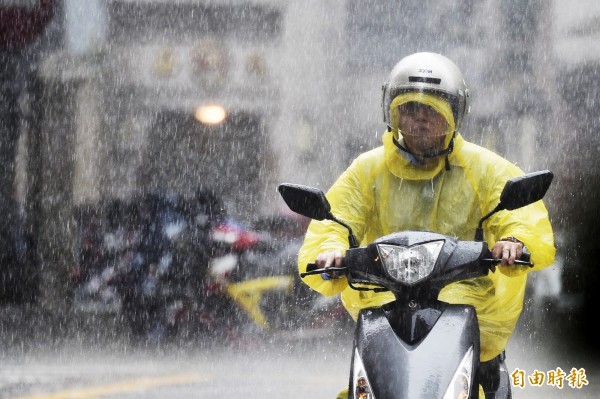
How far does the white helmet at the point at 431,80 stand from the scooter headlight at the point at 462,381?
1068 millimetres

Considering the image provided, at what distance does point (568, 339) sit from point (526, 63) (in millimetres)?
4798

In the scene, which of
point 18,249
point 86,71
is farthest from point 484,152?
point 86,71

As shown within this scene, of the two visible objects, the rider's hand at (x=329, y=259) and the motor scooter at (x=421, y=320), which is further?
the rider's hand at (x=329, y=259)

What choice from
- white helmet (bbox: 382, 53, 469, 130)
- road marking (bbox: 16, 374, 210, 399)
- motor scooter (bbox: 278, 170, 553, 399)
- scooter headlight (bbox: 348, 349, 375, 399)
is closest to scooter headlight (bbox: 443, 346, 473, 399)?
motor scooter (bbox: 278, 170, 553, 399)

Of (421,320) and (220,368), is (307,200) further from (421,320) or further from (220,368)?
(220,368)

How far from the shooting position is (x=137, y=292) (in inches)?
437

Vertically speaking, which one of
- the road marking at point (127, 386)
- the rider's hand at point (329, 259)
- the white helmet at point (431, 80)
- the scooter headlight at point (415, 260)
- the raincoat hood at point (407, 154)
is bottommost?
the road marking at point (127, 386)

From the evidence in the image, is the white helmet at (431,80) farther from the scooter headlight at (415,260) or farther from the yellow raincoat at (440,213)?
the scooter headlight at (415,260)

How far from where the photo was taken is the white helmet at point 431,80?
3.68 m

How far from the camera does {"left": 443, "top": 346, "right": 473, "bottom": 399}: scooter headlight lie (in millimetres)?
2879

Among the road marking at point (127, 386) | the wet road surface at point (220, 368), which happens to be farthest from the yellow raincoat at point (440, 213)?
the road marking at point (127, 386)

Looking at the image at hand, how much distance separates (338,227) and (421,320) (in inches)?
29.0

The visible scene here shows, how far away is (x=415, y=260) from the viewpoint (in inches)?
116

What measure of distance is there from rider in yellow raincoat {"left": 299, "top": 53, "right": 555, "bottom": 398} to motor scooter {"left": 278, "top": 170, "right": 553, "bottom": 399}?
40cm
